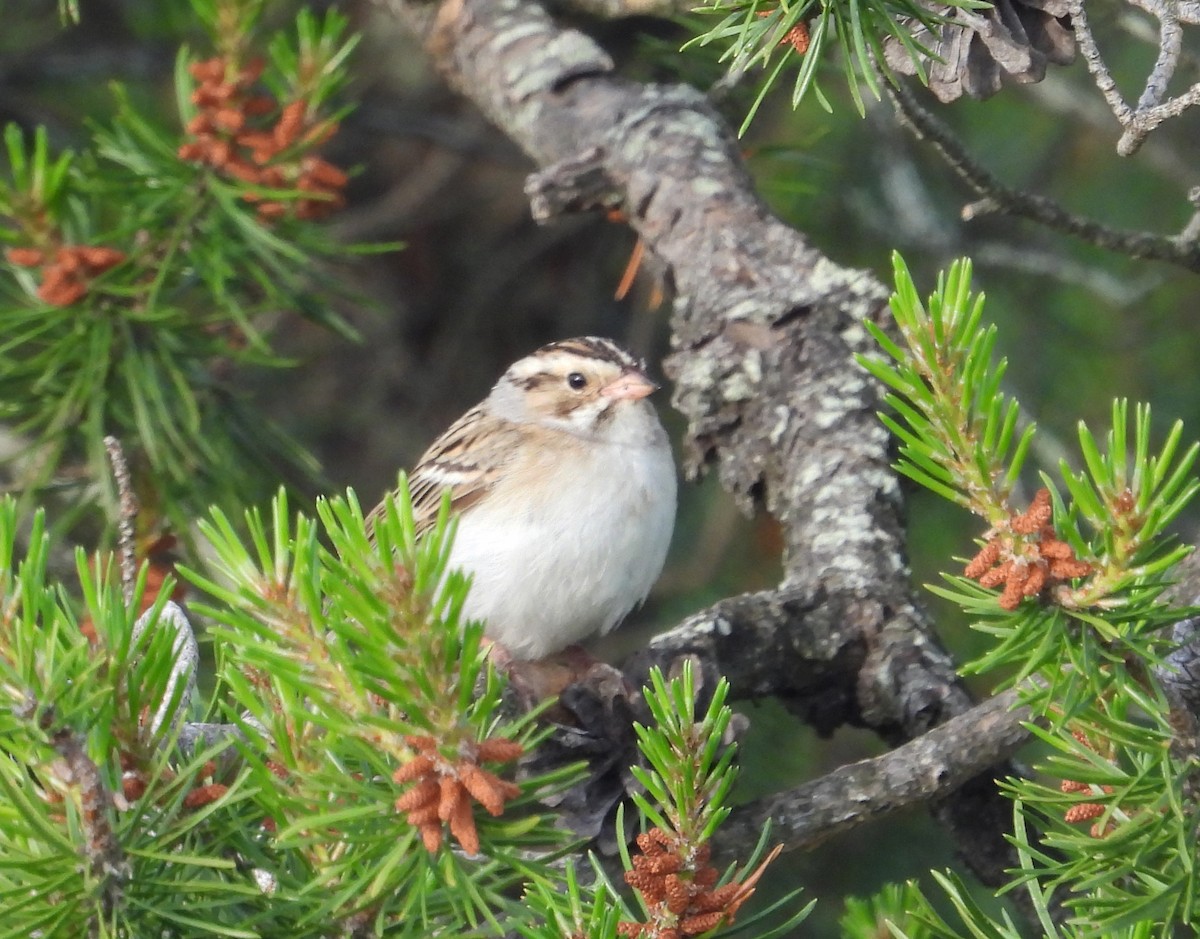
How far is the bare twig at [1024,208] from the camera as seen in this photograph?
1937 mm

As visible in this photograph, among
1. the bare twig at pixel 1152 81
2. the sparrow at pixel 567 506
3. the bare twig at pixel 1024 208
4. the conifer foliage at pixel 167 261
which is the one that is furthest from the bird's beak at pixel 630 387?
the bare twig at pixel 1152 81

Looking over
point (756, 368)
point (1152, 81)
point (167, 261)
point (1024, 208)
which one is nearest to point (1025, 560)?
point (1152, 81)

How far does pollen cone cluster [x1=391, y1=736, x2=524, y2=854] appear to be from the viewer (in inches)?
48.3

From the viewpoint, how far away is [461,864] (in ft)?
4.41

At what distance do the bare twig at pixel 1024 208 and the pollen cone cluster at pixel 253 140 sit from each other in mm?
1058

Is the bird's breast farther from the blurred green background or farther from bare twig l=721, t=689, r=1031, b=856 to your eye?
the blurred green background

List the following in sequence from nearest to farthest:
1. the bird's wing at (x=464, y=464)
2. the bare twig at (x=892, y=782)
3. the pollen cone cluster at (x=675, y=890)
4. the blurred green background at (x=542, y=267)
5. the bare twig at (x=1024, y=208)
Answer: the pollen cone cluster at (x=675, y=890)
the bare twig at (x=892, y=782)
the bare twig at (x=1024, y=208)
the bird's wing at (x=464, y=464)
the blurred green background at (x=542, y=267)

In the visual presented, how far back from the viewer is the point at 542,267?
4.35 meters

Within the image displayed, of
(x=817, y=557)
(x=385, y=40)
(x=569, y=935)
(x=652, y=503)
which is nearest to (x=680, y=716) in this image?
(x=569, y=935)

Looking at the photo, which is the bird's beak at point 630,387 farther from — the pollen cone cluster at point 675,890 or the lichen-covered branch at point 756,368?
the pollen cone cluster at point 675,890

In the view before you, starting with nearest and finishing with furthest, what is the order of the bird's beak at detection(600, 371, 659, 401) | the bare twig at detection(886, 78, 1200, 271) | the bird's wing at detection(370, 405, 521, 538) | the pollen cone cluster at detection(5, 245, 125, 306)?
1. the bare twig at detection(886, 78, 1200, 271)
2. the pollen cone cluster at detection(5, 245, 125, 306)
3. the bird's wing at detection(370, 405, 521, 538)
4. the bird's beak at detection(600, 371, 659, 401)

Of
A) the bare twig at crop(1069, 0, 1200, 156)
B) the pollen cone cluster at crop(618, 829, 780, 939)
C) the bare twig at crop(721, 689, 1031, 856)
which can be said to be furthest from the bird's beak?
the pollen cone cluster at crop(618, 829, 780, 939)

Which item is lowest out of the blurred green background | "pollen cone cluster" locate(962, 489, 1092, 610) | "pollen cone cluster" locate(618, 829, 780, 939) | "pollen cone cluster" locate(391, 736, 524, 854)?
the blurred green background

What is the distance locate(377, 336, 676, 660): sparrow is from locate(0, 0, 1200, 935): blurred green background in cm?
100
